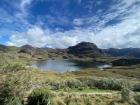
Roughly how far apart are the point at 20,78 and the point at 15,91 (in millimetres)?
1490

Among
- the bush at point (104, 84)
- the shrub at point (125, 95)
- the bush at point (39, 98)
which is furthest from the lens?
the bush at point (104, 84)

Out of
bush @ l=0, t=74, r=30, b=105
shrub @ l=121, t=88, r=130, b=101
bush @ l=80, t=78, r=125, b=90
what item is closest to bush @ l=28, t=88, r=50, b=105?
bush @ l=0, t=74, r=30, b=105

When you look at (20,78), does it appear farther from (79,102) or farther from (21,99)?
(79,102)

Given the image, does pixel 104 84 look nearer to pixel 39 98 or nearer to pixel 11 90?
pixel 39 98

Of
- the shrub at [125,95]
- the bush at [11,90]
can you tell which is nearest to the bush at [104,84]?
the shrub at [125,95]

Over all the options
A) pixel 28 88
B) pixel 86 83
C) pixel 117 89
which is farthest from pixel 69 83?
pixel 28 88

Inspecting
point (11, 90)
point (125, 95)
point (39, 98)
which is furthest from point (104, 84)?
point (11, 90)

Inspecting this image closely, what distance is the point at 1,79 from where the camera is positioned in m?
23.1

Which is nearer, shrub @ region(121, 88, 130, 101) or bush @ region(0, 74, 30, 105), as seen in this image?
bush @ region(0, 74, 30, 105)

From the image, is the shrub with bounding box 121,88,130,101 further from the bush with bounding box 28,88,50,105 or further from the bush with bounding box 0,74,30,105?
the bush with bounding box 0,74,30,105

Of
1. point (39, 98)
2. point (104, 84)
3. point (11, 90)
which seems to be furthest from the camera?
point (104, 84)

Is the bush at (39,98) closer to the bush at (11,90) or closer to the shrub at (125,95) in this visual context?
Answer: the bush at (11,90)

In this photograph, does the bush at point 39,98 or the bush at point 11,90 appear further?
the bush at point 39,98

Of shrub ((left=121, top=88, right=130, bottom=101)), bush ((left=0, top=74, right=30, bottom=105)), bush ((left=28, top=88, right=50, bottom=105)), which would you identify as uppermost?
bush ((left=0, top=74, right=30, bottom=105))
